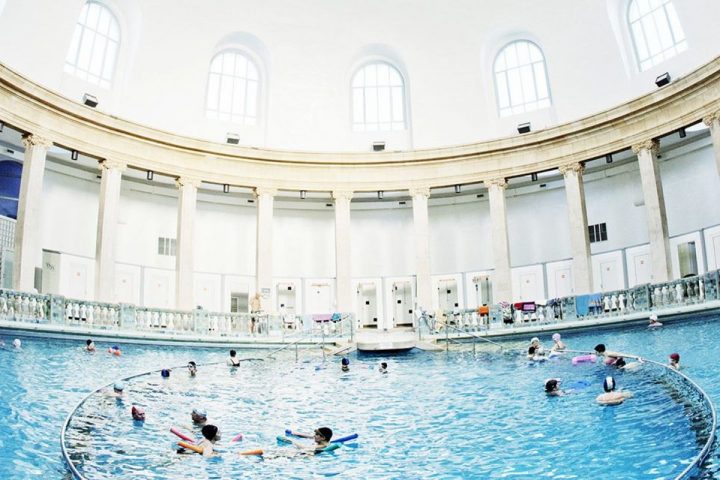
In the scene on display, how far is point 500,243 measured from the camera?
98.6 feet

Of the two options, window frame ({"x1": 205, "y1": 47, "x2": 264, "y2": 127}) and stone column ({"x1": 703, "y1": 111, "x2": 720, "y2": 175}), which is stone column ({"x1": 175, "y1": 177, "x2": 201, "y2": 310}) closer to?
window frame ({"x1": 205, "y1": 47, "x2": 264, "y2": 127})

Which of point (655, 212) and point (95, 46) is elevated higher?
point (95, 46)

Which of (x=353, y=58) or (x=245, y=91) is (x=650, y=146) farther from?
(x=245, y=91)

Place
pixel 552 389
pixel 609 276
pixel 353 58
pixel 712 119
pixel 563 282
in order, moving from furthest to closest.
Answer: pixel 353 58 < pixel 563 282 < pixel 609 276 < pixel 712 119 < pixel 552 389

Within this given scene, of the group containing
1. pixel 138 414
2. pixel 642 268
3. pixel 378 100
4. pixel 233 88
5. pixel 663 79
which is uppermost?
pixel 233 88

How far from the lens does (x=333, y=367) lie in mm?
20969

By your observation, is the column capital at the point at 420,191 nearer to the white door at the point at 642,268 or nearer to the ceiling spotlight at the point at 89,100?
the white door at the point at 642,268

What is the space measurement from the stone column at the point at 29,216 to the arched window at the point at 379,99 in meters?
15.4

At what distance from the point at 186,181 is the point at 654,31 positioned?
2169cm

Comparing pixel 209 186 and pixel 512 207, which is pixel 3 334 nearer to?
pixel 209 186

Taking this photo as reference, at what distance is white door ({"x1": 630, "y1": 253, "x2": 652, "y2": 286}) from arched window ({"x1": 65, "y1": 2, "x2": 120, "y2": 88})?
25552 millimetres

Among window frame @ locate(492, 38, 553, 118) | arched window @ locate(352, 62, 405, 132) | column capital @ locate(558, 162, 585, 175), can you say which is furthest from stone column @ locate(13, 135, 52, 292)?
column capital @ locate(558, 162, 585, 175)

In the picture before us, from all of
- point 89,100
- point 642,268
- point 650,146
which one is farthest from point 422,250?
point 89,100

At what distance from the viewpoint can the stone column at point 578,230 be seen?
27875 millimetres
